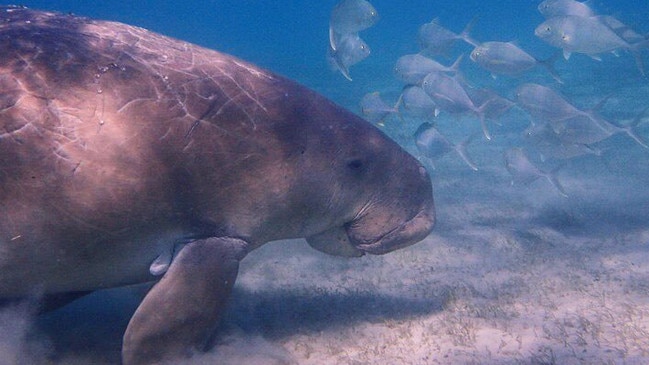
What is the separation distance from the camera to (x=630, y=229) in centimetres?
884

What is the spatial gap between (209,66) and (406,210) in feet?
8.20

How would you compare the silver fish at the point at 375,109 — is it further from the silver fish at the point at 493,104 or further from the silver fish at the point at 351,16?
the silver fish at the point at 493,104

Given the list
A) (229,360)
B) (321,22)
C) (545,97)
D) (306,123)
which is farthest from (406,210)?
(321,22)

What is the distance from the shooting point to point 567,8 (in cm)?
1127

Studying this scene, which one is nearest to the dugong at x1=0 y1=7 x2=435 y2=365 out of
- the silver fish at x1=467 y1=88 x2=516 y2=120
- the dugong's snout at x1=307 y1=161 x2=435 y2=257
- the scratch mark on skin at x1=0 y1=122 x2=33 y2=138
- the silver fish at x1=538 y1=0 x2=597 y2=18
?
the scratch mark on skin at x1=0 y1=122 x2=33 y2=138

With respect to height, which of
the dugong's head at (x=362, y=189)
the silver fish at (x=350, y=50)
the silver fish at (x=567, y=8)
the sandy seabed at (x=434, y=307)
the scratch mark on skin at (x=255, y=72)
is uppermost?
the silver fish at (x=567, y=8)

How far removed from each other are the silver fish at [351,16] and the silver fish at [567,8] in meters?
4.99

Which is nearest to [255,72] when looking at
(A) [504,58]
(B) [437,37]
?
(A) [504,58]

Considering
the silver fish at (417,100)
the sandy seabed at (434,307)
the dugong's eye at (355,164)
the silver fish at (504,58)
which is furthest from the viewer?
the silver fish at (417,100)

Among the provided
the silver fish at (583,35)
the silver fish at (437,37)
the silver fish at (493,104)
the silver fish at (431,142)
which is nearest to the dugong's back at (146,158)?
the silver fish at (431,142)

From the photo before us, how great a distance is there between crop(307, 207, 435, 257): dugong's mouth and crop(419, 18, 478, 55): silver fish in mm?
8827

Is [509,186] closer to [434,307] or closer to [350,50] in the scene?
[350,50]

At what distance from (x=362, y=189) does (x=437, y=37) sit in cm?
917

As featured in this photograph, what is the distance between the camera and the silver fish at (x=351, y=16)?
35.7ft
